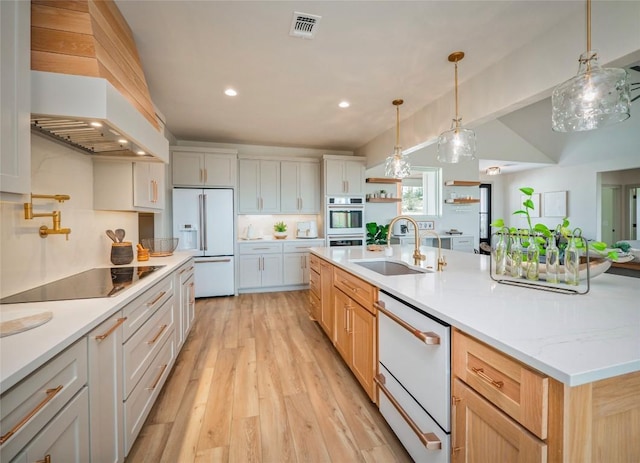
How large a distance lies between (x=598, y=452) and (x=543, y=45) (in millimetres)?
2618

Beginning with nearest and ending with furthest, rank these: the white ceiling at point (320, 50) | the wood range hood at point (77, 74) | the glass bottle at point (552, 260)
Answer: the wood range hood at point (77, 74)
the glass bottle at point (552, 260)
the white ceiling at point (320, 50)

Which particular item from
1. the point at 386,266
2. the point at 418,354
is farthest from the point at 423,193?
the point at 418,354

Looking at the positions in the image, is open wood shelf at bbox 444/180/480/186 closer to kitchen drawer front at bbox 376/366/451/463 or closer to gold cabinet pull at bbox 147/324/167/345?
kitchen drawer front at bbox 376/366/451/463

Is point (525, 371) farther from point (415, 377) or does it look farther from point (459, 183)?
point (459, 183)

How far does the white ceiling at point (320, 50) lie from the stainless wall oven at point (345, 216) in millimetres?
1721

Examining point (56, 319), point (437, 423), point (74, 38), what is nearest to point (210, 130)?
point (74, 38)

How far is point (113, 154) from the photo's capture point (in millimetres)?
2166

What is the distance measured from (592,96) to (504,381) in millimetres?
1673

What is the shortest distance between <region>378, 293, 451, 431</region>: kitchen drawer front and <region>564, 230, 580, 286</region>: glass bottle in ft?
2.59

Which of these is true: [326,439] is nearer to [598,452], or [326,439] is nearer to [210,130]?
[598,452]

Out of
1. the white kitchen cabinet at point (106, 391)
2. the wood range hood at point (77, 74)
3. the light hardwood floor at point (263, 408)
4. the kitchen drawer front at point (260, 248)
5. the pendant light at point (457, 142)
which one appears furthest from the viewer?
the kitchen drawer front at point (260, 248)

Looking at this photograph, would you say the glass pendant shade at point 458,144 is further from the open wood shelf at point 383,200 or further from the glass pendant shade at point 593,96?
the open wood shelf at point 383,200

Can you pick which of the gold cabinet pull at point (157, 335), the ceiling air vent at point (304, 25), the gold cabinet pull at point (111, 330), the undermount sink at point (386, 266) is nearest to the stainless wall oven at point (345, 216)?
the undermount sink at point (386, 266)

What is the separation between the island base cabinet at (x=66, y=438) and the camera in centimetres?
81
